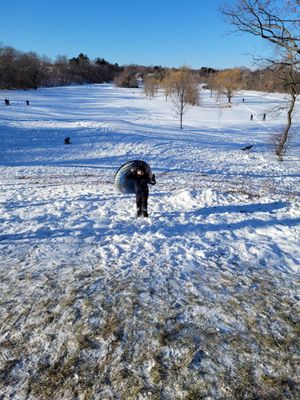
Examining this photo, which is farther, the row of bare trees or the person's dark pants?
the row of bare trees

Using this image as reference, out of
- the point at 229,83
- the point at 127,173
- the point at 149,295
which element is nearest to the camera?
the point at 149,295

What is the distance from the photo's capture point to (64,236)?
22.9 ft

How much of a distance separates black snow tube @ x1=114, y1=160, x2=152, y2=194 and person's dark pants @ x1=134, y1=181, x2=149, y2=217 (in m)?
0.36

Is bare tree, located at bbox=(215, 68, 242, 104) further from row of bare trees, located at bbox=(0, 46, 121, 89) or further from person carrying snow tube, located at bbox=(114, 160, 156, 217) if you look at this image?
person carrying snow tube, located at bbox=(114, 160, 156, 217)

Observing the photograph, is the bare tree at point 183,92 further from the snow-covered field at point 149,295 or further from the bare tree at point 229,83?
the snow-covered field at point 149,295

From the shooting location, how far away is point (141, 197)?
25.8 feet

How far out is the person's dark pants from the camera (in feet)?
25.7

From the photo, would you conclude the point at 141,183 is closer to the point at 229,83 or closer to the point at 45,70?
the point at 229,83

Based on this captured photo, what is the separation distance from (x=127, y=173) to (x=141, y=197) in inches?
29.5

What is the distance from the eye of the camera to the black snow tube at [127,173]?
25.7 feet

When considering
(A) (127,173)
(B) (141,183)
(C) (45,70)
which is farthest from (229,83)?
(B) (141,183)

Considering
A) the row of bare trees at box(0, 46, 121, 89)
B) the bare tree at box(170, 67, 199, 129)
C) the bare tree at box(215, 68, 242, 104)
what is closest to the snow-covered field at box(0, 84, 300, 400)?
the bare tree at box(170, 67, 199, 129)

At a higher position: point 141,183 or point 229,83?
point 229,83

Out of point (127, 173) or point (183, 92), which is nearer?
point (127, 173)
